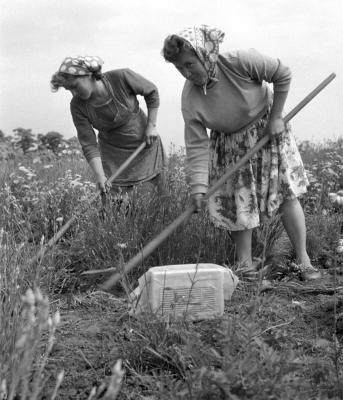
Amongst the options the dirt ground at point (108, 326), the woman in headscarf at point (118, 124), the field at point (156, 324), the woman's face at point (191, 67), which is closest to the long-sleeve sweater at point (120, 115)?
the woman in headscarf at point (118, 124)

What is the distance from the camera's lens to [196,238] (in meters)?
3.21

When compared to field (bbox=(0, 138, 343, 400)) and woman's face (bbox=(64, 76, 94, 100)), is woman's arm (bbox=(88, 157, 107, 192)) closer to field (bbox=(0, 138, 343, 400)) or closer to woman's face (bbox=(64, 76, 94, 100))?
field (bbox=(0, 138, 343, 400))

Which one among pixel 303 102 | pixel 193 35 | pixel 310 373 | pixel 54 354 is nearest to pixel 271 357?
pixel 310 373

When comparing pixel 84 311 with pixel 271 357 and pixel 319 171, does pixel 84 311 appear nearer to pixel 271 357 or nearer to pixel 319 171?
pixel 271 357

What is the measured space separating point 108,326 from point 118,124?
6.44ft

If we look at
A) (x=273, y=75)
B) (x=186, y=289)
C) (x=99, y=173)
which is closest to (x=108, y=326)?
(x=186, y=289)

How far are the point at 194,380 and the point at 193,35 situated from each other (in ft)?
5.72

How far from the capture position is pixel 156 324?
6.52ft

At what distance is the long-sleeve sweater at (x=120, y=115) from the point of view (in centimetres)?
396

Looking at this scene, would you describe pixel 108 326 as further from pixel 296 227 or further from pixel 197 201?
pixel 296 227

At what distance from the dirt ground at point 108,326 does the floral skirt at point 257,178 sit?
Result: 0.41 meters

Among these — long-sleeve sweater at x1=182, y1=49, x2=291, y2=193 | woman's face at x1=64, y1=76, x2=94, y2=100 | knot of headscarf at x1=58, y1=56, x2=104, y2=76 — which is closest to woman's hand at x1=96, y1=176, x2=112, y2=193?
woman's face at x1=64, y1=76, x2=94, y2=100

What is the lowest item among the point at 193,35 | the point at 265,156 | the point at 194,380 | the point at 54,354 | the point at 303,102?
the point at 54,354

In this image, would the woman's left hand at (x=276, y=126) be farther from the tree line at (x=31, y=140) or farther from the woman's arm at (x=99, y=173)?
the tree line at (x=31, y=140)
